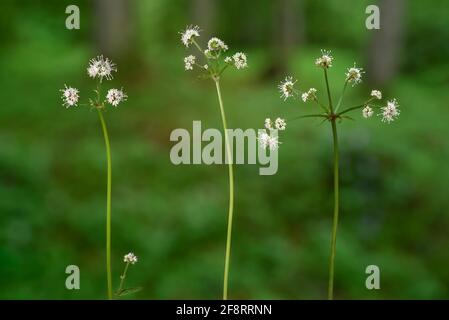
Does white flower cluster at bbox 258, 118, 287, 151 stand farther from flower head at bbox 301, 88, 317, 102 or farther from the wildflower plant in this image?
the wildflower plant

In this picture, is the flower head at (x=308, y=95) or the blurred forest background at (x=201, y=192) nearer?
the flower head at (x=308, y=95)

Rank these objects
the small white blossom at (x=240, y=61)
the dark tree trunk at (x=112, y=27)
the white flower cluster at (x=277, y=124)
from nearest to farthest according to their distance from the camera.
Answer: the white flower cluster at (x=277, y=124) < the small white blossom at (x=240, y=61) < the dark tree trunk at (x=112, y=27)

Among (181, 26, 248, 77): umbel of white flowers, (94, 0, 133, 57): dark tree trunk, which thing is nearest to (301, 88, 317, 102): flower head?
(181, 26, 248, 77): umbel of white flowers

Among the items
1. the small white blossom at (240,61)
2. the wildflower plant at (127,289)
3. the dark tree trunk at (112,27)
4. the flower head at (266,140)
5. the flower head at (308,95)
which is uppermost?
the dark tree trunk at (112,27)

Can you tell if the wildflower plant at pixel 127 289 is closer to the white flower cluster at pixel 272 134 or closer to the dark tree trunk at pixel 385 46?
the white flower cluster at pixel 272 134

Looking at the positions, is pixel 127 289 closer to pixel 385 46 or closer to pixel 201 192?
pixel 201 192

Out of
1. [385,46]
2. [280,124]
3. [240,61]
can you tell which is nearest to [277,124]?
[280,124]

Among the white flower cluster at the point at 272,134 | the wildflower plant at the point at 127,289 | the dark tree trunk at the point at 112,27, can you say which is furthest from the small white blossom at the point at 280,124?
the dark tree trunk at the point at 112,27

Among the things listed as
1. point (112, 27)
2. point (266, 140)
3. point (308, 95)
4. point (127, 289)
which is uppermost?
point (112, 27)
